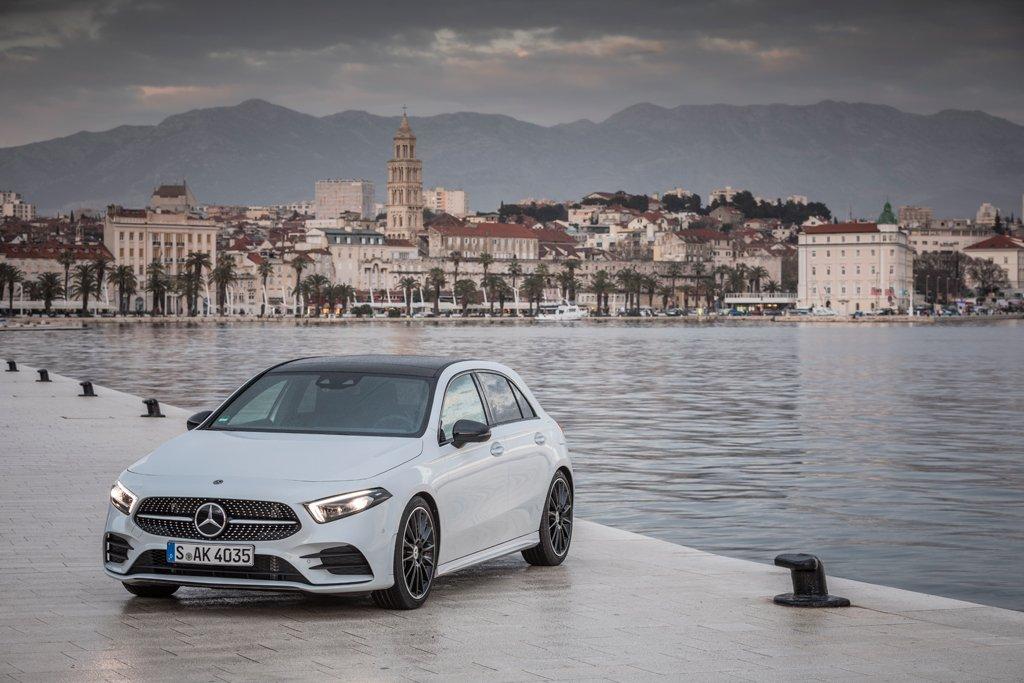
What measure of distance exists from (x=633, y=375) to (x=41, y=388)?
27.3 metres

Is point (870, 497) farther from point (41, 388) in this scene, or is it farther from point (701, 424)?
point (41, 388)

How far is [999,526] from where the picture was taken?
1714 centimetres

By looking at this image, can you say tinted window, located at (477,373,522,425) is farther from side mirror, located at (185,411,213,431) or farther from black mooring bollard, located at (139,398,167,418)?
black mooring bollard, located at (139,398,167,418)

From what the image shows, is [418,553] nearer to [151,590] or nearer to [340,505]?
[340,505]

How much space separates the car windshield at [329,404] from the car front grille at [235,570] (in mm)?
1304

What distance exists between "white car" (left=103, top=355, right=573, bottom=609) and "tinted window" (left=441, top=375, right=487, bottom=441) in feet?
0.04

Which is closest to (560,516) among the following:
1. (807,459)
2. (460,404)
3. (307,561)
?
(460,404)

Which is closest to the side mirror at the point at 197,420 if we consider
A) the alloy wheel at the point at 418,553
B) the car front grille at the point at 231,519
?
the car front grille at the point at 231,519

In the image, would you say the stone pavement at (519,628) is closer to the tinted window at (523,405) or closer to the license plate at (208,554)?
the license plate at (208,554)

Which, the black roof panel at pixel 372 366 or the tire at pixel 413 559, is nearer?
the tire at pixel 413 559

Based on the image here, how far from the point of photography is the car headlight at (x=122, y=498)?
30.6 ft

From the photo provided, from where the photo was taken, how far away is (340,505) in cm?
899

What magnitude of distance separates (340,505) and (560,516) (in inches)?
123

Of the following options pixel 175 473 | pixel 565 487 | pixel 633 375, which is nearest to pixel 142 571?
pixel 175 473
